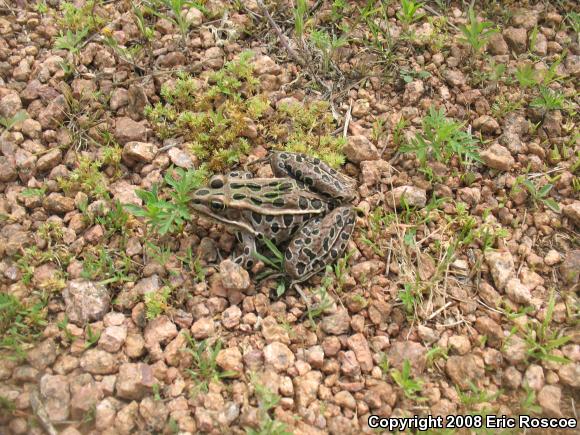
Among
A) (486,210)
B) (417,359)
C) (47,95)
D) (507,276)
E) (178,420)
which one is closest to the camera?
(178,420)

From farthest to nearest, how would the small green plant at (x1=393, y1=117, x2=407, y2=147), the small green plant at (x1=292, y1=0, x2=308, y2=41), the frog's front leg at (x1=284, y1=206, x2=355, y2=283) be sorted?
the small green plant at (x1=292, y1=0, x2=308, y2=41) → the small green plant at (x1=393, y1=117, x2=407, y2=147) → the frog's front leg at (x1=284, y1=206, x2=355, y2=283)

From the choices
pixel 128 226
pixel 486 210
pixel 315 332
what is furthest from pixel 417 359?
pixel 128 226

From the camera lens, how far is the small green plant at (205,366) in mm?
3775

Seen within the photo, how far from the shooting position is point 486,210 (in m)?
4.74

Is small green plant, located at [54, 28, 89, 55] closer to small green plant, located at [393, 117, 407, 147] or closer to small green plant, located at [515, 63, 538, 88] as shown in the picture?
small green plant, located at [393, 117, 407, 147]

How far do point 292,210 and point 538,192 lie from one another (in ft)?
8.38

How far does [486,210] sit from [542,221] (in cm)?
58

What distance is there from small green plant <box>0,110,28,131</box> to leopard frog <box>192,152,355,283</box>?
7.07 feet

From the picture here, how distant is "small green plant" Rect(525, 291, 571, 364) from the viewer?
3929mm

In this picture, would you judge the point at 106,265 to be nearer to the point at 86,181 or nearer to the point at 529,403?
the point at 86,181

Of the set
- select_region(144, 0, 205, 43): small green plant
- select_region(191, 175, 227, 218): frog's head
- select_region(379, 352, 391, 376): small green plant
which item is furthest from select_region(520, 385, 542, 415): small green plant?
select_region(144, 0, 205, 43): small green plant

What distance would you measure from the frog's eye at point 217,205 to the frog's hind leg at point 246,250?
0.33m

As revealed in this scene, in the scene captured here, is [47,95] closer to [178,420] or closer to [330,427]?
[178,420]

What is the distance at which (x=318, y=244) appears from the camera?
170 inches
